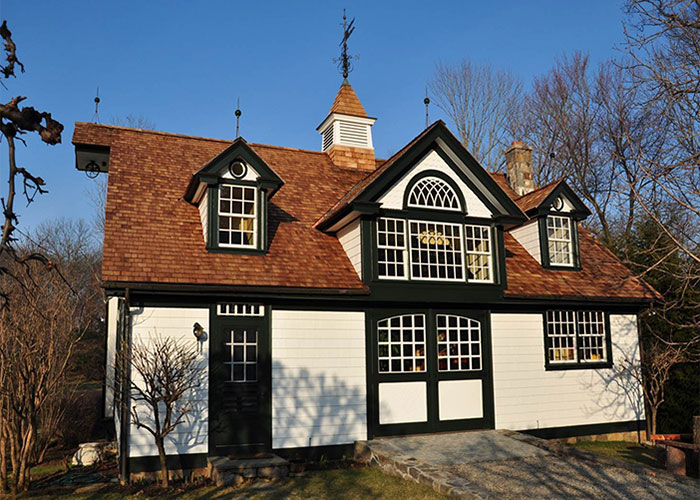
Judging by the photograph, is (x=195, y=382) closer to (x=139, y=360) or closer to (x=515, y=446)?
(x=139, y=360)

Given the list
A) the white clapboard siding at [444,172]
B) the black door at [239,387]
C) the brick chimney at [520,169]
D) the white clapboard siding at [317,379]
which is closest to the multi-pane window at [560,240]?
the brick chimney at [520,169]

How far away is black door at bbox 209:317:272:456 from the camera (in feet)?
36.2

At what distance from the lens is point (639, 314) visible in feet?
51.5

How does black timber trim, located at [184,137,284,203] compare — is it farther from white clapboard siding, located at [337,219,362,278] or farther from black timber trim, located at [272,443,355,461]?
black timber trim, located at [272,443,355,461]

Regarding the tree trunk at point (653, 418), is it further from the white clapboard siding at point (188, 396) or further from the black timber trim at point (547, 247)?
the white clapboard siding at point (188, 396)

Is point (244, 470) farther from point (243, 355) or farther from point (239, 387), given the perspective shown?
point (243, 355)

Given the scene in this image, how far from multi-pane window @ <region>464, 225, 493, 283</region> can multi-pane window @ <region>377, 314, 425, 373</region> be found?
1.80 metres

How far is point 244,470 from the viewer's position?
9.96 m

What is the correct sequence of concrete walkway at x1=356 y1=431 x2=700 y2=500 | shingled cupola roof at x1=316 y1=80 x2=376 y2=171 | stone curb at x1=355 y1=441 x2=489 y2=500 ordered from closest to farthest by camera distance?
stone curb at x1=355 y1=441 x2=489 y2=500 → concrete walkway at x1=356 y1=431 x2=700 y2=500 → shingled cupola roof at x1=316 y1=80 x2=376 y2=171

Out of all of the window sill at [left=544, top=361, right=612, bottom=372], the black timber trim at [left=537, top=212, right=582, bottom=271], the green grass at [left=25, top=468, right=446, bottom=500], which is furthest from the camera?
the black timber trim at [left=537, top=212, right=582, bottom=271]

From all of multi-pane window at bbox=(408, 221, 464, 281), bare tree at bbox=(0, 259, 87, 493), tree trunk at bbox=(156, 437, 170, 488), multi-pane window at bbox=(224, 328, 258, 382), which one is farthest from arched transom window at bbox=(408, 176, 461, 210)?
bare tree at bbox=(0, 259, 87, 493)

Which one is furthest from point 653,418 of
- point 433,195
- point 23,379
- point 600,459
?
point 23,379

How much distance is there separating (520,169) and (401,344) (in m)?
8.73

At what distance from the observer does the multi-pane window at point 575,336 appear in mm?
14484
